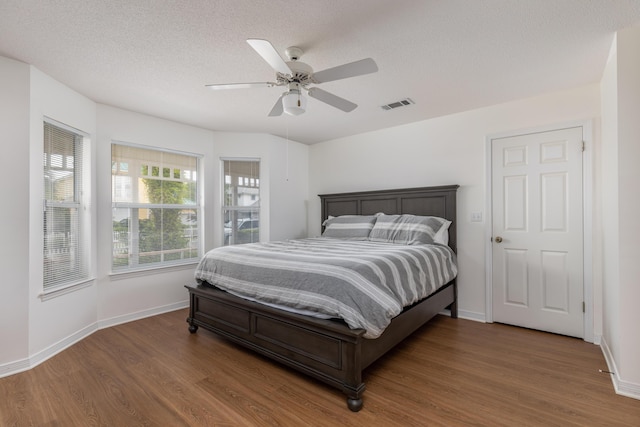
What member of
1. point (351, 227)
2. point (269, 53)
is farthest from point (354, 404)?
point (351, 227)

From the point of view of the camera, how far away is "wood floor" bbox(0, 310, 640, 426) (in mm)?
1785

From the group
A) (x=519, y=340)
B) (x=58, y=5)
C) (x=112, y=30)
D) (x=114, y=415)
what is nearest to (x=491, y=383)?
(x=519, y=340)

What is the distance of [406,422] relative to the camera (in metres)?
1.74

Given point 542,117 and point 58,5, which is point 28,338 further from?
point 542,117

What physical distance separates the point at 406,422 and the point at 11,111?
3619mm

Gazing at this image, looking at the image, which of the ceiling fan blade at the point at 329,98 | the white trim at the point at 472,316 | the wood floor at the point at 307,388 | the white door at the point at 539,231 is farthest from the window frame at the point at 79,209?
the white door at the point at 539,231

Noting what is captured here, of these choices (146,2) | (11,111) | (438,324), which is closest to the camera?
(146,2)

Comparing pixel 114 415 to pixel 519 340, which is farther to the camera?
pixel 519 340

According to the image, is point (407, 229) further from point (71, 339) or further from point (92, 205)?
point (71, 339)

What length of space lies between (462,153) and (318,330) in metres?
2.78

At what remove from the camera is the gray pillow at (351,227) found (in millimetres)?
3861

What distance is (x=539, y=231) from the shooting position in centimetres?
311

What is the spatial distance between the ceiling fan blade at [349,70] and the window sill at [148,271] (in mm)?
3067

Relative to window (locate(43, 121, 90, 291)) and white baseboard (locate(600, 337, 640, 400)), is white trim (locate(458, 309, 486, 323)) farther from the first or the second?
window (locate(43, 121, 90, 291))
